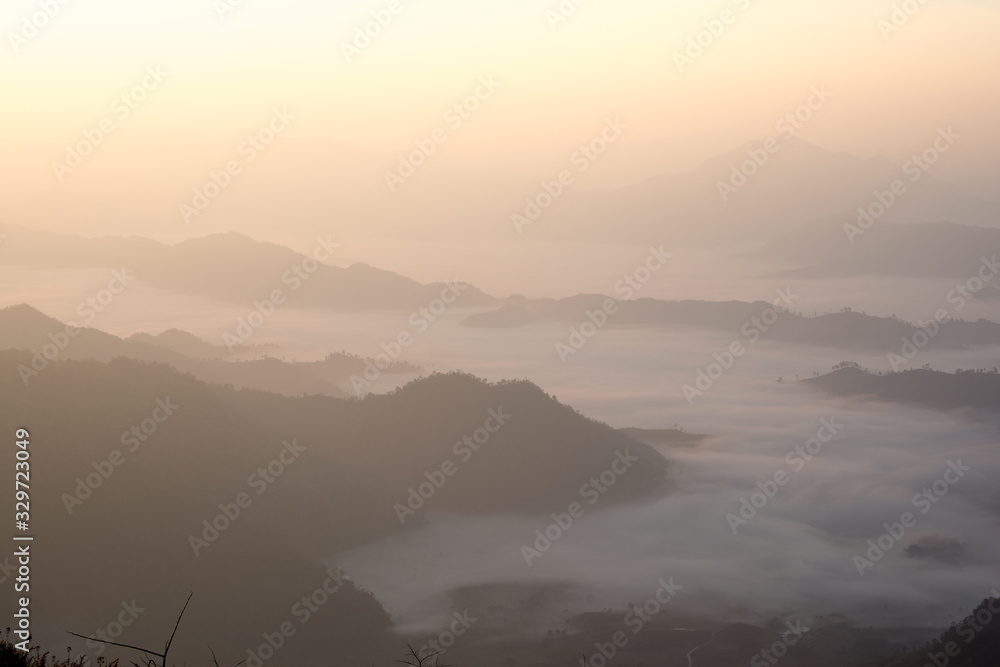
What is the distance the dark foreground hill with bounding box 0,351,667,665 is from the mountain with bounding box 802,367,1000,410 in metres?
65.8

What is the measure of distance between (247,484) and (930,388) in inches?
4238

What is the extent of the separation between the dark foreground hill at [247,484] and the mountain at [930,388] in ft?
216

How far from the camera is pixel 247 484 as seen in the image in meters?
61.5

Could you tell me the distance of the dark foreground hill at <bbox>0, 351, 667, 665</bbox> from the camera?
164ft

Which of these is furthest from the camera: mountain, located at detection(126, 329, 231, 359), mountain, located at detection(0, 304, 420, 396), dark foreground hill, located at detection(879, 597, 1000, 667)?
mountain, located at detection(126, 329, 231, 359)

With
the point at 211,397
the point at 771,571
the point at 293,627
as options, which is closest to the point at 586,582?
the point at 771,571

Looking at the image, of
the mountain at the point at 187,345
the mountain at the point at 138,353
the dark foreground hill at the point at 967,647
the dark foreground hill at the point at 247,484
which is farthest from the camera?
the mountain at the point at 187,345

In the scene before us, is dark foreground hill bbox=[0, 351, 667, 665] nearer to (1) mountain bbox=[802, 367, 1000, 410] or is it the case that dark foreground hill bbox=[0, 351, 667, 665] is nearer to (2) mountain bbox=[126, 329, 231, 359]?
(2) mountain bbox=[126, 329, 231, 359]

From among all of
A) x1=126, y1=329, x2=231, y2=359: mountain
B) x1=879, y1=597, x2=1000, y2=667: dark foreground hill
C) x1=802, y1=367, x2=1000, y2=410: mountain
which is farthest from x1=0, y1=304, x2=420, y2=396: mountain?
x1=802, y1=367, x2=1000, y2=410: mountain

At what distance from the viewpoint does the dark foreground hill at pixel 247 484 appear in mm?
50094

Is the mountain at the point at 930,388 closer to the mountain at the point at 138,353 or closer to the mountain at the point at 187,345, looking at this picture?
the mountain at the point at 138,353

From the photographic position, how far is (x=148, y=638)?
47.4 m

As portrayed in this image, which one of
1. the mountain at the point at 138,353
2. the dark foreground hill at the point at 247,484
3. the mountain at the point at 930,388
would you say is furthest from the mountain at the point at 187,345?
the mountain at the point at 930,388

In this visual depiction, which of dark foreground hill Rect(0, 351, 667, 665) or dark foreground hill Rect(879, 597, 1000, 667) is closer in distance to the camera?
dark foreground hill Rect(879, 597, 1000, 667)
